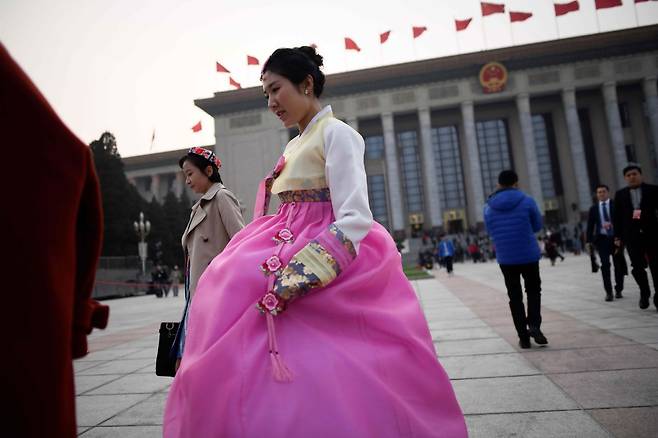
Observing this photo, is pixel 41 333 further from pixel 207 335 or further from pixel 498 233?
pixel 498 233

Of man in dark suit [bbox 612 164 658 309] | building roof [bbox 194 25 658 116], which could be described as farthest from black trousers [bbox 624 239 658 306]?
building roof [bbox 194 25 658 116]

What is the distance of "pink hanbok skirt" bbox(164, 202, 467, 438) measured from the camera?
1152 mm

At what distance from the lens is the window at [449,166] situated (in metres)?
40.0

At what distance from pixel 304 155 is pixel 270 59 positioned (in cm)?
42

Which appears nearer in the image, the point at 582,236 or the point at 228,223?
the point at 228,223

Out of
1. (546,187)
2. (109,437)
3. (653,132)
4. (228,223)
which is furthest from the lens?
(546,187)

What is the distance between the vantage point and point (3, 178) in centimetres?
76

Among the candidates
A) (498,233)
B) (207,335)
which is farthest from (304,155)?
(498,233)

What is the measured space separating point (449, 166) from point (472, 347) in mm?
38164

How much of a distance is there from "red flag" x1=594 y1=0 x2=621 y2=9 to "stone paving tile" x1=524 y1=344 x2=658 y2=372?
30.0 metres

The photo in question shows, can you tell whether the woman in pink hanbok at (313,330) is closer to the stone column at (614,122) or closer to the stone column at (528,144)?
the stone column at (528,144)

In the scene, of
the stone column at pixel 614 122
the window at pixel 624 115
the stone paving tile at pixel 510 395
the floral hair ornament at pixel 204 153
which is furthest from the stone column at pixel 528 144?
the floral hair ornament at pixel 204 153

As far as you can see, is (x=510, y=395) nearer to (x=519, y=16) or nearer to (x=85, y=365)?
(x=85, y=365)

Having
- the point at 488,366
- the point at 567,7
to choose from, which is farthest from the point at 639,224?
→ the point at 567,7
